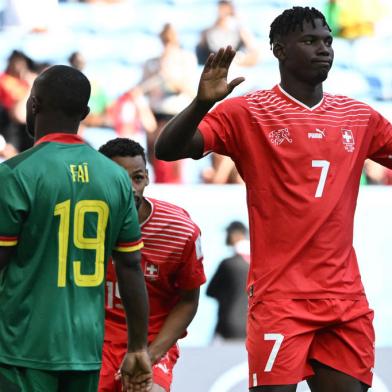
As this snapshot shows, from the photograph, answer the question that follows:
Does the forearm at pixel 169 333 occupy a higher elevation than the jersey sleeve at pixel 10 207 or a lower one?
lower

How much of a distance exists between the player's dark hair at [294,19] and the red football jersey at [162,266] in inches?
38.0

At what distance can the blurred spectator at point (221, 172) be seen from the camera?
9.22m

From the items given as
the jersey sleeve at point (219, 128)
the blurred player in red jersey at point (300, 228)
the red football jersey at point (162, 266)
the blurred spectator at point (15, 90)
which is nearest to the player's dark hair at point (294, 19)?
the blurred player in red jersey at point (300, 228)

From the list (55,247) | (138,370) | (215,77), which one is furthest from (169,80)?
(55,247)

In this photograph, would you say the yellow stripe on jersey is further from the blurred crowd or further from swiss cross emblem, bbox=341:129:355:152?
the blurred crowd

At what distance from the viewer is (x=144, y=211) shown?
5.46 meters

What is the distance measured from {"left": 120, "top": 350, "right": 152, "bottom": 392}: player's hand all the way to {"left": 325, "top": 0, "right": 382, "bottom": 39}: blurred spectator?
19.3 feet

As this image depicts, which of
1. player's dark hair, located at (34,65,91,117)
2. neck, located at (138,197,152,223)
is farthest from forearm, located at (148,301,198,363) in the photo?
player's dark hair, located at (34,65,91,117)

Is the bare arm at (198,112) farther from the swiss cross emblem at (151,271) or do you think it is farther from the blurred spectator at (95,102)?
the blurred spectator at (95,102)

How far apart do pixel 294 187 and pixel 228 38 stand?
500 cm

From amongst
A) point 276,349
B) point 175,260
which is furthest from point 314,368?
point 175,260

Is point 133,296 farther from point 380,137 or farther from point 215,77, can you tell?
point 380,137

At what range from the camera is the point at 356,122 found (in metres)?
5.07

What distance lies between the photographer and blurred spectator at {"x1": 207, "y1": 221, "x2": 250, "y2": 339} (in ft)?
28.8
